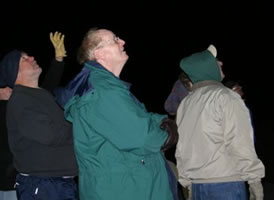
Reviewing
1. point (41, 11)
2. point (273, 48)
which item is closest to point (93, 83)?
point (273, 48)

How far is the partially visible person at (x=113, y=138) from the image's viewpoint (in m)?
2.52

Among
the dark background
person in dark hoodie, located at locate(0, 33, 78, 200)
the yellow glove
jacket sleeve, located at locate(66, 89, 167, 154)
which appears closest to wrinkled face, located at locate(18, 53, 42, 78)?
person in dark hoodie, located at locate(0, 33, 78, 200)

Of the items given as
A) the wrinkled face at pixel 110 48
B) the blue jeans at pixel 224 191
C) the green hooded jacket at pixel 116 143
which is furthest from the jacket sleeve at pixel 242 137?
the wrinkled face at pixel 110 48

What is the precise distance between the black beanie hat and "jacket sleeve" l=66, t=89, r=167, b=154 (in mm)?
1262

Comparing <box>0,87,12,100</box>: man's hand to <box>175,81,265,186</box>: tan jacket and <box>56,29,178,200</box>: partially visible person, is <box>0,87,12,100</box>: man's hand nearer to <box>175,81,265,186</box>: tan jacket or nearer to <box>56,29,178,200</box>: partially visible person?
<box>56,29,178,200</box>: partially visible person

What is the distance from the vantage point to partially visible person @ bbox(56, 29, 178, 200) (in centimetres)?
252

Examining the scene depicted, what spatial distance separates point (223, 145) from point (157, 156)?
1.91 feet

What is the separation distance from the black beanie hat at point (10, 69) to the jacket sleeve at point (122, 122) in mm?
1262

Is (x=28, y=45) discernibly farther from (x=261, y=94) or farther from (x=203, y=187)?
(x=203, y=187)

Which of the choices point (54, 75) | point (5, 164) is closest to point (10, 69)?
point (54, 75)

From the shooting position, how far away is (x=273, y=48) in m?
32.8

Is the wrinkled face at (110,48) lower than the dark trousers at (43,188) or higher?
higher

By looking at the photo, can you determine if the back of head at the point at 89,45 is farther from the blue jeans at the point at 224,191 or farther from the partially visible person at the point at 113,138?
the blue jeans at the point at 224,191

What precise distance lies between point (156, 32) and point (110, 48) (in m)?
37.1
